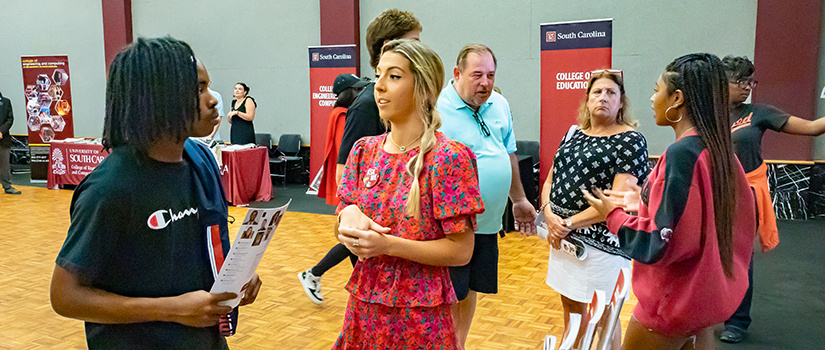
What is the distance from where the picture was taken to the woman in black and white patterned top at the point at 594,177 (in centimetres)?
251

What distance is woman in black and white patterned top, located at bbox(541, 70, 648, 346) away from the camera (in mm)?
2506

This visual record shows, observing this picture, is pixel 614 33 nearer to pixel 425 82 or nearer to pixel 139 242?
pixel 425 82

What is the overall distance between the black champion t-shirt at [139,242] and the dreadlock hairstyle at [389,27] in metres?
1.31

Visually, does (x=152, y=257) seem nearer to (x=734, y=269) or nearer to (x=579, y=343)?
(x=579, y=343)

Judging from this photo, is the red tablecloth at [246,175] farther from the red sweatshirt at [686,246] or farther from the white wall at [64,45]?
the red sweatshirt at [686,246]

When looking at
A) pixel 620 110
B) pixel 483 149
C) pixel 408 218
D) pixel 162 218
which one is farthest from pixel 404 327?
pixel 620 110

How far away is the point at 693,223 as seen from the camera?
1.53m

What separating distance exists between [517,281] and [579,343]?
136 inches

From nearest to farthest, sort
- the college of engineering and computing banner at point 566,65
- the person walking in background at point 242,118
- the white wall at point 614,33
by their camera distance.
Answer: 1. the college of engineering and computing banner at point 566,65
2. the white wall at point 614,33
3. the person walking in background at point 242,118

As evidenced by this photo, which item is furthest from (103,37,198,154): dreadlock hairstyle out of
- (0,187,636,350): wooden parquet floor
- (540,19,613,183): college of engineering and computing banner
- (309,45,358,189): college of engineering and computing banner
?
(309,45,358,189): college of engineering and computing banner

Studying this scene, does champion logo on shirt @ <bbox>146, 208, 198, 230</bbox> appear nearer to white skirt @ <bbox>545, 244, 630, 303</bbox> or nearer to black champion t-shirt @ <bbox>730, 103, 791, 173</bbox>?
white skirt @ <bbox>545, 244, 630, 303</bbox>

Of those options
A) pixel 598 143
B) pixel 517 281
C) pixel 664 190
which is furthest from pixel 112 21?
pixel 664 190

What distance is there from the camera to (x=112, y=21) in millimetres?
11523

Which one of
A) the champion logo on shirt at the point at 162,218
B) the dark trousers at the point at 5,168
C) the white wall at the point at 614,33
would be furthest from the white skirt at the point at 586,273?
the dark trousers at the point at 5,168
